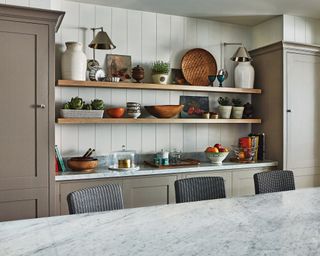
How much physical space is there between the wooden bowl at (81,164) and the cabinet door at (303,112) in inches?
82.9

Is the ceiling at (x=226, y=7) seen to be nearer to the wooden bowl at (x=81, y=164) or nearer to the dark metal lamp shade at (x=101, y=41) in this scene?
the dark metal lamp shade at (x=101, y=41)

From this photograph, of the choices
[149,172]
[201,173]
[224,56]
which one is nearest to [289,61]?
[224,56]

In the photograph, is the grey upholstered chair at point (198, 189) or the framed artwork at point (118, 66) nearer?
the grey upholstered chair at point (198, 189)

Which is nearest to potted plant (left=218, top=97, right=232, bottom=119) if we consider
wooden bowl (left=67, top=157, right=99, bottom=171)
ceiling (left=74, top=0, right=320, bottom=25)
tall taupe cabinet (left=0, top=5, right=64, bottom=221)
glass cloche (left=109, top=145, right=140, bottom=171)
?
ceiling (left=74, top=0, right=320, bottom=25)

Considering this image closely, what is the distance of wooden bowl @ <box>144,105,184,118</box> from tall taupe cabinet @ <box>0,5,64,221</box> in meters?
1.06

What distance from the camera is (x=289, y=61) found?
3600 millimetres

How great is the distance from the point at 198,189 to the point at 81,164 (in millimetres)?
1209

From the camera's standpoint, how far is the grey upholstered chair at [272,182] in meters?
2.31

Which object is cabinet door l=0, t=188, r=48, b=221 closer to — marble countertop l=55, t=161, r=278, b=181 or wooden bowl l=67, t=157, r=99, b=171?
marble countertop l=55, t=161, r=278, b=181

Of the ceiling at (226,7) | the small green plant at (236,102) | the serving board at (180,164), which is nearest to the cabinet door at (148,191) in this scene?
the serving board at (180,164)

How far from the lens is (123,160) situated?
3.08 m

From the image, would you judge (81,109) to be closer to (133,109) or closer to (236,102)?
(133,109)

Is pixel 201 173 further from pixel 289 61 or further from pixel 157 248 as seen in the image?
pixel 157 248

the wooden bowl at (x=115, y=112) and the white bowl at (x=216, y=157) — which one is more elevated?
the wooden bowl at (x=115, y=112)
